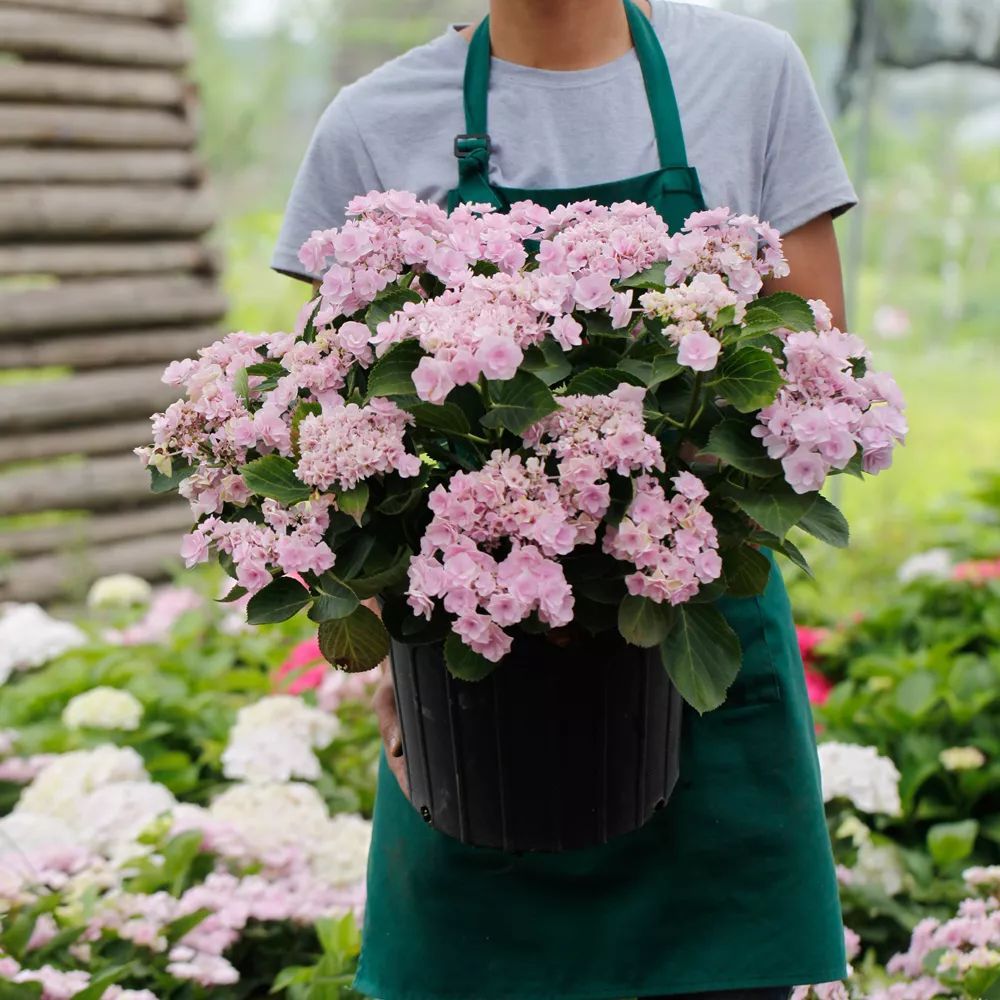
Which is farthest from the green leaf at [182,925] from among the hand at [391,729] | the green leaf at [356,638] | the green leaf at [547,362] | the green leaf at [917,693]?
the green leaf at [917,693]

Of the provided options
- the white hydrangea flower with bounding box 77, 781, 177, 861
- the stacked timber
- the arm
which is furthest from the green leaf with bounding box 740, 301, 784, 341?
the stacked timber

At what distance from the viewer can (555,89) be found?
1483 mm

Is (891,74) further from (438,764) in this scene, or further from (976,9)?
(438,764)

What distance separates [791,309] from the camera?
1102 millimetres

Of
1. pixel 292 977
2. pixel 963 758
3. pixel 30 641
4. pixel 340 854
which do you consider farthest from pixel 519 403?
pixel 30 641

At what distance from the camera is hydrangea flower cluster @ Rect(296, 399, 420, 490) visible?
1.04 m

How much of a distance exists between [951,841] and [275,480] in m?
1.65

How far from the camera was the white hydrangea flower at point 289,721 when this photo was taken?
2516mm

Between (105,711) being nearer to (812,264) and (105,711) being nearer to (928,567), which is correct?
(812,264)

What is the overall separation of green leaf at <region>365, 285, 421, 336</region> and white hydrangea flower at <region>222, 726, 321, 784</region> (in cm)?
149

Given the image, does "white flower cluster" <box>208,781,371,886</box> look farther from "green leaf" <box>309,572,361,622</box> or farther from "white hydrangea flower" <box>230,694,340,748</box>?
"green leaf" <box>309,572,361,622</box>

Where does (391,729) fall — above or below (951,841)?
above

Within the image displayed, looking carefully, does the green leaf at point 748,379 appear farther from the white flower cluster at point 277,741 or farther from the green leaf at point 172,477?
the white flower cluster at point 277,741

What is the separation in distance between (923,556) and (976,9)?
1641 mm
